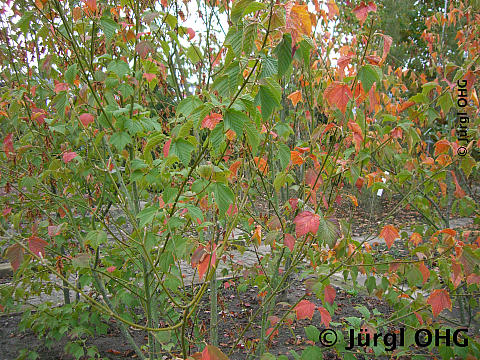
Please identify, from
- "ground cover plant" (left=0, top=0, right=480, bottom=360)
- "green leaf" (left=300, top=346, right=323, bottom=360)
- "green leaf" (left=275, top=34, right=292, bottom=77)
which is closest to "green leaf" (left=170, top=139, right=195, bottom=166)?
"ground cover plant" (left=0, top=0, right=480, bottom=360)

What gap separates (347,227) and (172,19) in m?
1.37

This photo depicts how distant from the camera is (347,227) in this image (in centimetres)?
188

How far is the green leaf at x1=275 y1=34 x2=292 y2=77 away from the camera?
1.13 metres

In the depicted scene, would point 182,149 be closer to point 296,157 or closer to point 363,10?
point 296,157

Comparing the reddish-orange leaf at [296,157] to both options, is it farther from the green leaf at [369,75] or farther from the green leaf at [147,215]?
the green leaf at [147,215]

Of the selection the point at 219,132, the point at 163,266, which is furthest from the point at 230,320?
the point at 219,132

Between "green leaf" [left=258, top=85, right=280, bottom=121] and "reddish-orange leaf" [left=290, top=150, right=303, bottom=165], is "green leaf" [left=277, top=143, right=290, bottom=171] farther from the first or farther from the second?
"green leaf" [left=258, top=85, right=280, bottom=121]

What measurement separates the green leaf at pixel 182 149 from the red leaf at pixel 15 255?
2.78ft

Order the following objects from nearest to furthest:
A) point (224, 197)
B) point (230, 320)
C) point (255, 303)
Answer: point (224, 197) → point (230, 320) → point (255, 303)

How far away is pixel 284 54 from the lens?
1.14 m

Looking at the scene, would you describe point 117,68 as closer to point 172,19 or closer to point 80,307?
point 172,19

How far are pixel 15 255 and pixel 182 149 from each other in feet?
2.94

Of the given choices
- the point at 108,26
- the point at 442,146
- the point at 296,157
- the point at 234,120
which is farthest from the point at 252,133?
the point at 442,146

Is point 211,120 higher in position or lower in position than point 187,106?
lower
